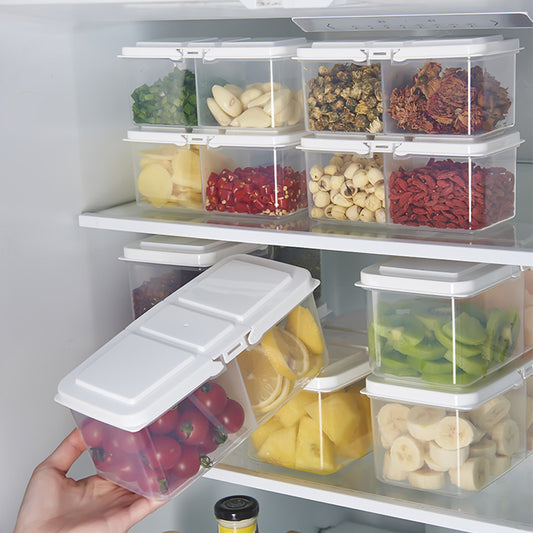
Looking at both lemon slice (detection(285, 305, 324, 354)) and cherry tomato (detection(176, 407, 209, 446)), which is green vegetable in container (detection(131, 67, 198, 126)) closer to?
→ lemon slice (detection(285, 305, 324, 354))

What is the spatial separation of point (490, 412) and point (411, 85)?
0.45 meters

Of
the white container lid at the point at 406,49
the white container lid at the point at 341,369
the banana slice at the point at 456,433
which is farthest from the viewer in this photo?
the white container lid at the point at 341,369

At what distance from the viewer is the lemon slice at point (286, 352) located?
1120 millimetres

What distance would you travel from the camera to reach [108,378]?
1.03 metres

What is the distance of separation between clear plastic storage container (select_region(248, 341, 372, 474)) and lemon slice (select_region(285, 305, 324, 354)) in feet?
0.22

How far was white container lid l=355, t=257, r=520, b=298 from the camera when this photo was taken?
104 centimetres

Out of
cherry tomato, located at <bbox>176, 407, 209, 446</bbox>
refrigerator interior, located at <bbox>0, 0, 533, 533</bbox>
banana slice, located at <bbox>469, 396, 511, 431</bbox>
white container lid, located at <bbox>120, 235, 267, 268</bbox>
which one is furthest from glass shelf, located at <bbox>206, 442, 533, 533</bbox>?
white container lid, located at <bbox>120, 235, 267, 268</bbox>

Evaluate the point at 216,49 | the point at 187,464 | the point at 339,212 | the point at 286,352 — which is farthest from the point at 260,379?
the point at 216,49

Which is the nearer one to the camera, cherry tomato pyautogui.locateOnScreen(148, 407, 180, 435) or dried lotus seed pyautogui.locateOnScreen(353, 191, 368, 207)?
cherry tomato pyautogui.locateOnScreen(148, 407, 180, 435)

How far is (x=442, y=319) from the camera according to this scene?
1.06m

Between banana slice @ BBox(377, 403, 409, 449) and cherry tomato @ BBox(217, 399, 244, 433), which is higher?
cherry tomato @ BBox(217, 399, 244, 433)

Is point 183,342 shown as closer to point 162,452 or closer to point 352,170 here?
point 162,452

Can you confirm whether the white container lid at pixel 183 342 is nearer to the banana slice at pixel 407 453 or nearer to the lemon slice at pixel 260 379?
the lemon slice at pixel 260 379

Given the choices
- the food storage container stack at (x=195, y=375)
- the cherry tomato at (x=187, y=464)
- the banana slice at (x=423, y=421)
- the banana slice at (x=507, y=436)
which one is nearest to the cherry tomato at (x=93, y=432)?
the food storage container stack at (x=195, y=375)
